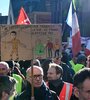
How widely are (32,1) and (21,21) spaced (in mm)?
31112

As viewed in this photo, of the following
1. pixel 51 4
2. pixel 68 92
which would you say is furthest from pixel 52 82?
pixel 51 4

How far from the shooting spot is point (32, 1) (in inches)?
1529

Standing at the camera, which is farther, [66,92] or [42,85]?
[66,92]

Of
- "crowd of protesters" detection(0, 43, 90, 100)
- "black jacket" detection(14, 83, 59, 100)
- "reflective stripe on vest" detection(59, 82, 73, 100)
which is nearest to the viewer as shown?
"crowd of protesters" detection(0, 43, 90, 100)

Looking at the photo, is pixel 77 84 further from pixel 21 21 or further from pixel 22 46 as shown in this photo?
pixel 21 21

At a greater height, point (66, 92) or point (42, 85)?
point (42, 85)

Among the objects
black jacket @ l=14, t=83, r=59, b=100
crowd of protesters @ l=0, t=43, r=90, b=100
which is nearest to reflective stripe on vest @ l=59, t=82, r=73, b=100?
crowd of protesters @ l=0, t=43, r=90, b=100

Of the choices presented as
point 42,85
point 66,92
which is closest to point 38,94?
point 42,85

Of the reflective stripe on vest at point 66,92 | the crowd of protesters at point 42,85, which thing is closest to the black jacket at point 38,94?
the crowd of protesters at point 42,85

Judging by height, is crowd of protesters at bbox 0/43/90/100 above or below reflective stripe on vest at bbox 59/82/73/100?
above

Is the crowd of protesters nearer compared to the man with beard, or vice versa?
the crowd of protesters

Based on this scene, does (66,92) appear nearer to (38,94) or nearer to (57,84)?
(57,84)

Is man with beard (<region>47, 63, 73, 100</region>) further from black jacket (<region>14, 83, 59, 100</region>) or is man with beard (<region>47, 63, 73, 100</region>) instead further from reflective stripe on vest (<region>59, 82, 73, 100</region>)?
black jacket (<region>14, 83, 59, 100</region>)

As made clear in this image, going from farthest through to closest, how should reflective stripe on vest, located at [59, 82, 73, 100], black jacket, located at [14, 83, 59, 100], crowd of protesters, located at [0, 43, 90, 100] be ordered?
reflective stripe on vest, located at [59, 82, 73, 100] < black jacket, located at [14, 83, 59, 100] < crowd of protesters, located at [0, 43, 90, 100]
